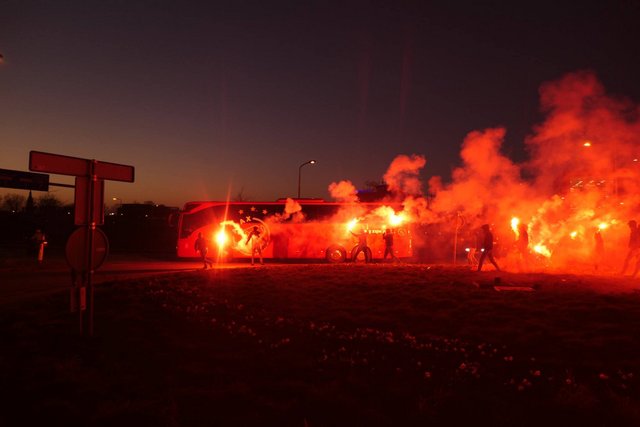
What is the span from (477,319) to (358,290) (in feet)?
11.8

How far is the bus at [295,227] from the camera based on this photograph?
22.3 meters

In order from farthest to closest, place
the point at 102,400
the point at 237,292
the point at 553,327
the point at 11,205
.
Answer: the point at 11,205 → the point at 237,292 → the point at 553,327 → the point at 102,400

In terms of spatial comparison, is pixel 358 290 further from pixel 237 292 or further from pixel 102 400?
pixel 102 400

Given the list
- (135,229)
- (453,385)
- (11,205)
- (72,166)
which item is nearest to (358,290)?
(453,385)

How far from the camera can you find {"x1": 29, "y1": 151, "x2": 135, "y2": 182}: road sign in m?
6.57

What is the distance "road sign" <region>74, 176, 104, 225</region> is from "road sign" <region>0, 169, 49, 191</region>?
14632mm

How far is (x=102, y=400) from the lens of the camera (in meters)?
4.95

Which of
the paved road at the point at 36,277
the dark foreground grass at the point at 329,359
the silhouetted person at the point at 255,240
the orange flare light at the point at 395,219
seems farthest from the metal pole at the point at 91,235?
the orange flare light at the point at 395,219

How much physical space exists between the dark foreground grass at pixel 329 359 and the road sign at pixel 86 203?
182cm

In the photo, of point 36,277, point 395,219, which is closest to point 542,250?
point 395,219

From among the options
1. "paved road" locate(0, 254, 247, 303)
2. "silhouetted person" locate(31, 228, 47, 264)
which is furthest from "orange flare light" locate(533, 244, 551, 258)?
"silhouetted person" locate(31, 228, 47, 264)

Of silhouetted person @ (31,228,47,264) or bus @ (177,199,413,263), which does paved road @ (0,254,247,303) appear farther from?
bus @ (177,199,413,263)

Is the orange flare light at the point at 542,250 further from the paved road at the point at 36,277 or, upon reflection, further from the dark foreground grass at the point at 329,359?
the paved road at the point at 36,277

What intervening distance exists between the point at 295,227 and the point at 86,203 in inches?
641
